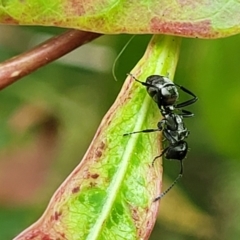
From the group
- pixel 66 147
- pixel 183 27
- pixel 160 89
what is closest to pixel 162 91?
pixel 160 89

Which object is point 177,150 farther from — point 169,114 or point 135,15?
point 135,15

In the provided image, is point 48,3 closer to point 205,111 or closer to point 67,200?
point 67,200

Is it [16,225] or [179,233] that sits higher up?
[179,233]

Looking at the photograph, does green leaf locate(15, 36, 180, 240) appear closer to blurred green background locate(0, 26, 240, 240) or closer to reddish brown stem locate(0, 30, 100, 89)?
reddish brown stem locate(0, 30, 100, 89)

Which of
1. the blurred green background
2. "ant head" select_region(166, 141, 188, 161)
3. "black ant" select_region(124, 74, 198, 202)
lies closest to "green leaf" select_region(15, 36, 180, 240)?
"black ant" select_region(124, 74, 198, 202)

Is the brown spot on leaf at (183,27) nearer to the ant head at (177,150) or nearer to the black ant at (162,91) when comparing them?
the black ant at (162,91)

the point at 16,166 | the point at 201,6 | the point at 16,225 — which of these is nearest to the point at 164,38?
the point at 201,6
